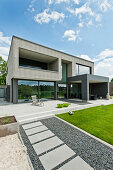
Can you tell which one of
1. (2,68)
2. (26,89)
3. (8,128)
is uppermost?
(2,68)

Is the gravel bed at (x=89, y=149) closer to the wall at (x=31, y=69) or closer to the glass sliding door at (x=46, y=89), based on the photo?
the wall at (x=31, y=69)

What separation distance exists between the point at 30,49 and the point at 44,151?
1105 cm

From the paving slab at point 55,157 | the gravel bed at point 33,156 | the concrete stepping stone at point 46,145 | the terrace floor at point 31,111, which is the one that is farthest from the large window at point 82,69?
the gravel bed at point 33,156

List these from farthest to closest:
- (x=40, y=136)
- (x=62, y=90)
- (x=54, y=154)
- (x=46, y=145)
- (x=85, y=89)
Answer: (x=62, y=90), (x=85, y=89), (x=40, y=136), (x=46, y=145), (x=54, y=154)

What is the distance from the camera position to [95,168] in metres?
1.95

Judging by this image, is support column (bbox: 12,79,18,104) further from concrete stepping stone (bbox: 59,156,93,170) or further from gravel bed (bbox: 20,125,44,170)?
concrete stepping stone (bbox: 59,156,93,170)

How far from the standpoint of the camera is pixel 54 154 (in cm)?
240

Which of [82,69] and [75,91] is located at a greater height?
[82,69]

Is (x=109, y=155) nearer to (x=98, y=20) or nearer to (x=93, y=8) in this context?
(x=93, y=8)

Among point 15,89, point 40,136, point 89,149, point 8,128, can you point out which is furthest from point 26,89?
point 89,149

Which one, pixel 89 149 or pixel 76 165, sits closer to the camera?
pixel 76 165

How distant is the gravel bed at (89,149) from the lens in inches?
82.5

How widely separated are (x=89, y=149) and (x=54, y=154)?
1212 millimetres

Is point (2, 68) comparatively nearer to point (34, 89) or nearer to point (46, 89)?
point (34, 89)
